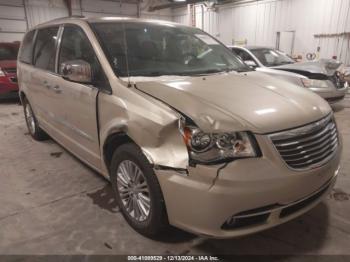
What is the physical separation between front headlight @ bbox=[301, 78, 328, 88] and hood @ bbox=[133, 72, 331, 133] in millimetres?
3511

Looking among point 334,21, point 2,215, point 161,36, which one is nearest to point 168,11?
point 334,21

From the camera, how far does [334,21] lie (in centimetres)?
975

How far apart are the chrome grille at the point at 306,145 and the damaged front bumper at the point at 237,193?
0.16 feet

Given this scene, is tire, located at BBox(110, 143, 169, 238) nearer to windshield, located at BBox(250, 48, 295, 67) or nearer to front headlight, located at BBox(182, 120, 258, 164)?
front headlight, located at BBox(182, 120, 258, 164)

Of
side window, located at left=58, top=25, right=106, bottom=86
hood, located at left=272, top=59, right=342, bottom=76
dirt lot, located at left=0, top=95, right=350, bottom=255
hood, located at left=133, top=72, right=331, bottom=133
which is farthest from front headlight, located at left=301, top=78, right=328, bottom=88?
side window, located at left=58, top=25, right=106, bottom=86

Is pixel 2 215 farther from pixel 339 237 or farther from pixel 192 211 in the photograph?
pixel 339 237

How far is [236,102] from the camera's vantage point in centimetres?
174

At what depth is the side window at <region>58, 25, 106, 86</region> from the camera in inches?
85.3

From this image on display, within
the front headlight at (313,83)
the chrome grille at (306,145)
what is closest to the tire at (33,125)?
the chrome grille at (306,145)

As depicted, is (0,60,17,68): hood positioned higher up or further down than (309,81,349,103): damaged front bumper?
higher up

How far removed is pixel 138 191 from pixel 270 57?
5658 mm

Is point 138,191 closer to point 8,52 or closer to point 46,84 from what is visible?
point 46,84

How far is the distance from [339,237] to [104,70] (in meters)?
→ 2.05

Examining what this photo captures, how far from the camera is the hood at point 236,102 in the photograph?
5.16 ft
